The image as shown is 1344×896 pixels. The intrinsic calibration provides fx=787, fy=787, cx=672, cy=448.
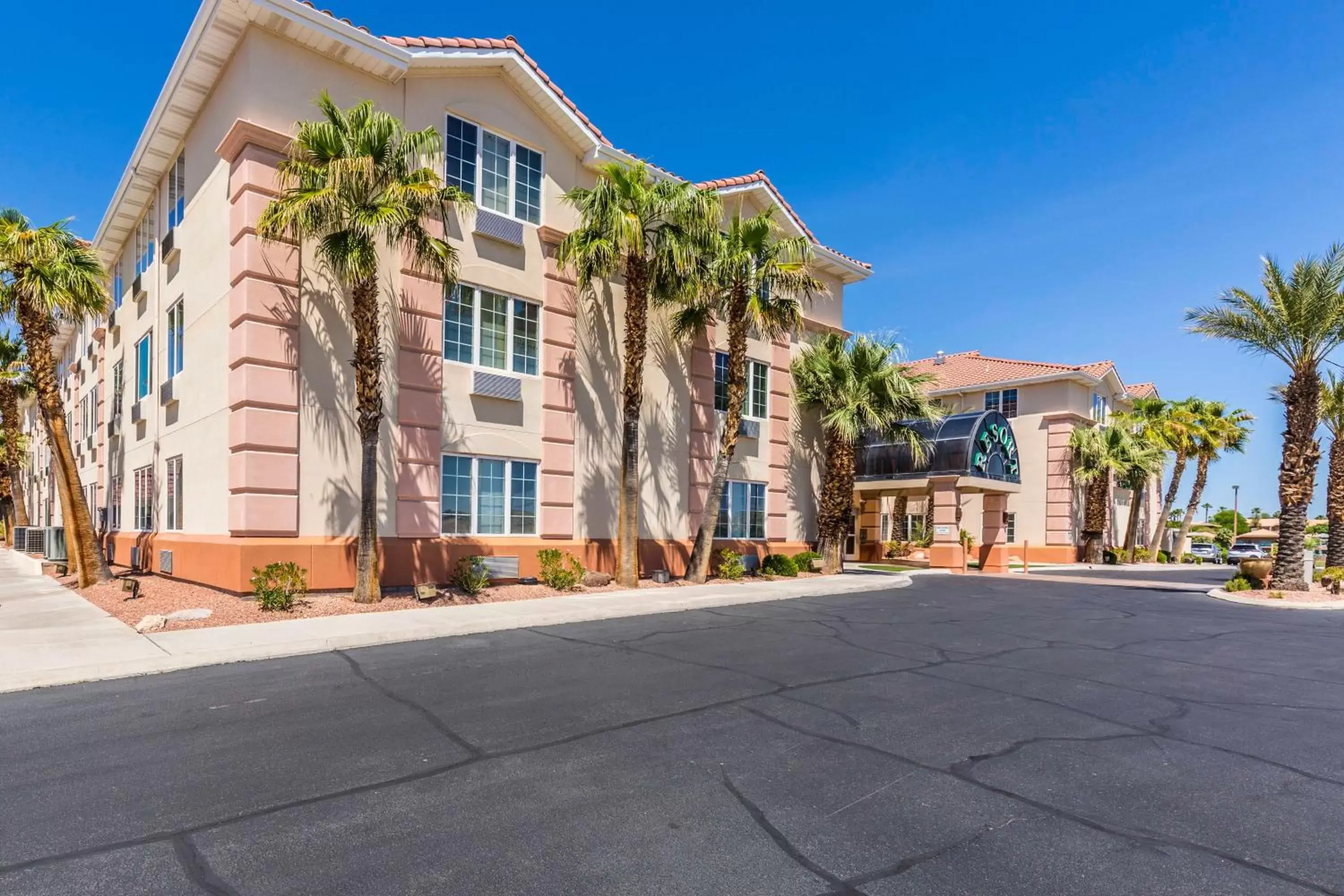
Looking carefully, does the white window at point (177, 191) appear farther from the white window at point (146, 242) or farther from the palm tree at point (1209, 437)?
the palm tree at point (1209, 437)

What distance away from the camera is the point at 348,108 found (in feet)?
51.5

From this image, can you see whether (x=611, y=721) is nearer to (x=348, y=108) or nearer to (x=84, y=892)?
(x=84, y=892)

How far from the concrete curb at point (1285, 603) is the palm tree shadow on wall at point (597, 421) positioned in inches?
641

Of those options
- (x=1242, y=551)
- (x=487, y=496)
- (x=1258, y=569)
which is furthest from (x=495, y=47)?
(x=1242, y=551)

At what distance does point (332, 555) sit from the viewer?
15086 millimetres

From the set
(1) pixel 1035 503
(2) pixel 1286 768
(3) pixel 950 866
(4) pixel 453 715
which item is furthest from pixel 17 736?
(1) pixel 1035 503

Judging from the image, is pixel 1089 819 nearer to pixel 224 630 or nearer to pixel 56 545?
pixel 224 630

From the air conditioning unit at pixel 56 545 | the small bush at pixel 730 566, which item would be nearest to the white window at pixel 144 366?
the air conditioning unit at pixel 56 545

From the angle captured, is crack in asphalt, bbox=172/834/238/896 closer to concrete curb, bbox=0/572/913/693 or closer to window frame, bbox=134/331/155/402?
concrete curb, bbox=0/572/913/693

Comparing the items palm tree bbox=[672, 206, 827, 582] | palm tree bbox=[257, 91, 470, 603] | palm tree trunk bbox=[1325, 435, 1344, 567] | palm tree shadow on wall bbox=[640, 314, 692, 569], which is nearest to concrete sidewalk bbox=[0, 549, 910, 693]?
palm tree bbox=[257, 91, 470, 603]

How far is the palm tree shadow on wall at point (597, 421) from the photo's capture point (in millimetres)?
19359

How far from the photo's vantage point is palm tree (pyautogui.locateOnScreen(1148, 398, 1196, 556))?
42062 millimetres

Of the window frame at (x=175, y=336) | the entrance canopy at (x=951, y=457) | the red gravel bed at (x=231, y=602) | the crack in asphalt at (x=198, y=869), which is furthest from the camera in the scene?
the entrance canopy at (x=951, y=457)

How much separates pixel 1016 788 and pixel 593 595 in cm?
1210
